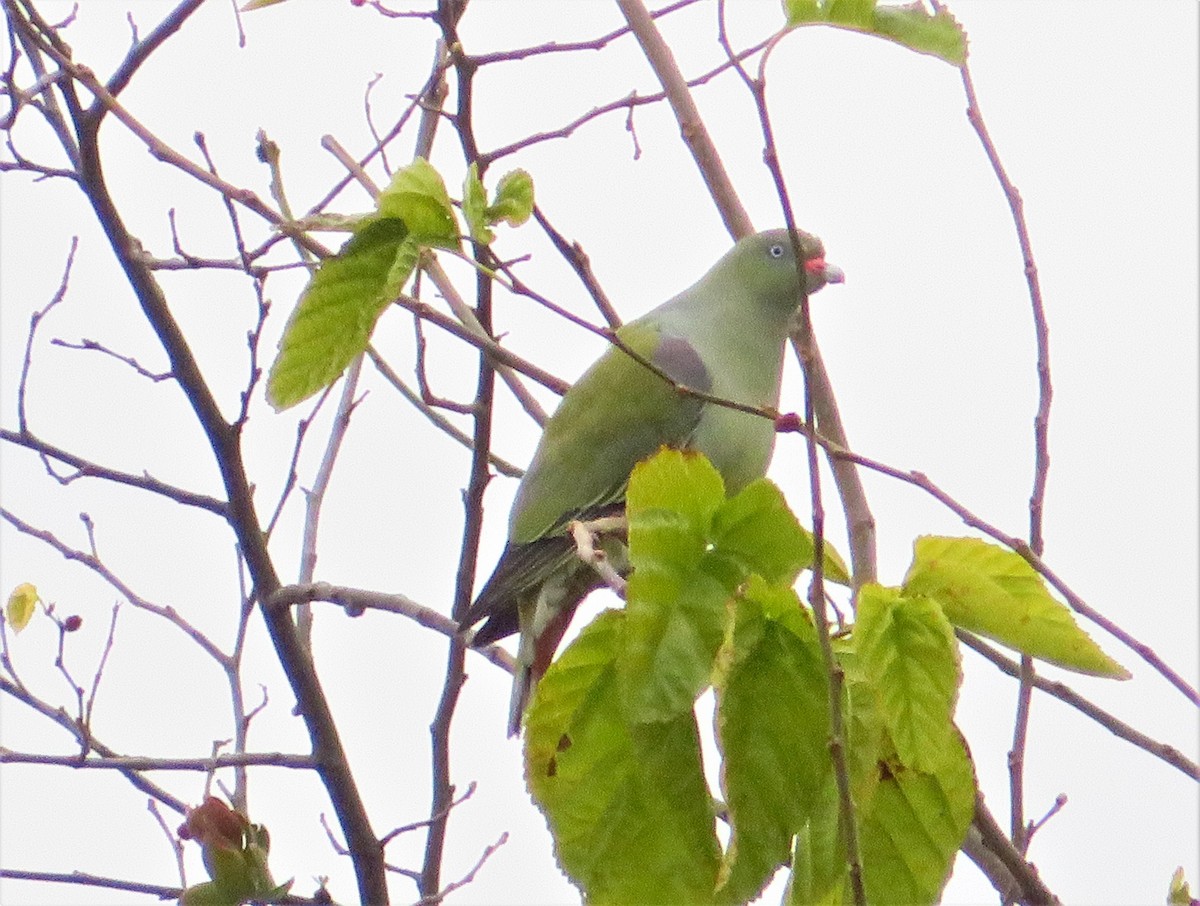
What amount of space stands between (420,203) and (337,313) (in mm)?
140

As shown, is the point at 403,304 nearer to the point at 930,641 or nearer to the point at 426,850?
the point at 930,641

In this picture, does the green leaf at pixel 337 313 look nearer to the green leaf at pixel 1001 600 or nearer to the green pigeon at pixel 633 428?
the green leaf at pixel 1001 600

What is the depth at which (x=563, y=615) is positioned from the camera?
3.62m

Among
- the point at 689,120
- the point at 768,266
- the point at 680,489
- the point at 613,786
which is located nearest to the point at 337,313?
the point at 680,489

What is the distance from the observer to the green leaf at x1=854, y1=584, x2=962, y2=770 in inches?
52.4

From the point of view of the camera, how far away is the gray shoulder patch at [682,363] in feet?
11.9

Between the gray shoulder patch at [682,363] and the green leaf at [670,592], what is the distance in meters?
2.17

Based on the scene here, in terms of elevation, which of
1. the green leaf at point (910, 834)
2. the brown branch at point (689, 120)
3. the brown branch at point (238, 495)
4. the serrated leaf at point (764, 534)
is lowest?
the green leaf at point (910, 834)

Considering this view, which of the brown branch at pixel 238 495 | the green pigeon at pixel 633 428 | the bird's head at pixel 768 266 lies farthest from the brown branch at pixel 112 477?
the bird's head at pixel 768 266

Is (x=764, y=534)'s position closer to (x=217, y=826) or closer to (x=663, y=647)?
(x=663, y=647)

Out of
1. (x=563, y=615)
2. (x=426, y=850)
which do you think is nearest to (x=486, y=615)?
(x=563, y=615)

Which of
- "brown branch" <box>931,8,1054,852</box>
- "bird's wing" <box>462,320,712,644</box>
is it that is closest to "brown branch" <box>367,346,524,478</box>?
"bird's wing" <box>462,320,712,644</box>

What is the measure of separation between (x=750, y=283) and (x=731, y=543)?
262 cm

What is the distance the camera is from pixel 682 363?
368 cm
